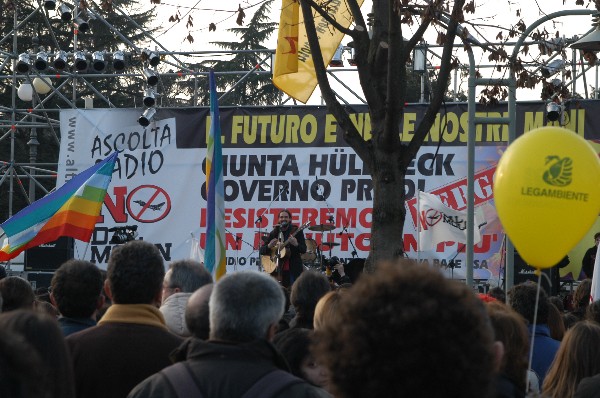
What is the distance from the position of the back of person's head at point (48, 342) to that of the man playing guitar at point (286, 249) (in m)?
11.8

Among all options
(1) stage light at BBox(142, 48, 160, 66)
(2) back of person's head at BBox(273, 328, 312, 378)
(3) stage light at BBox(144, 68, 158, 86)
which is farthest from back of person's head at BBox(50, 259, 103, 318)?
(3) stage light at BBox(144, 68, 158, 86)

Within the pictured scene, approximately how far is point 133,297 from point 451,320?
226 centimetres

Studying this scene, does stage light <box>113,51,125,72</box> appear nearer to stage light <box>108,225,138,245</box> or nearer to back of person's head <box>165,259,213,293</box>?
stage light <box>108,225,138,245</box>

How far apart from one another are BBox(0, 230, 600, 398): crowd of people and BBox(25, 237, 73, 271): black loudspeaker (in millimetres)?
10913

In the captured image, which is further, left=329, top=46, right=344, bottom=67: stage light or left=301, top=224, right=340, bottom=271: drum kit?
left=329, top=46, right=344, bottom=67: stage light

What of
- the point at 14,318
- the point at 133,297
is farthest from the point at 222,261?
the point at 14,318

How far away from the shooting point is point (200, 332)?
359 cm

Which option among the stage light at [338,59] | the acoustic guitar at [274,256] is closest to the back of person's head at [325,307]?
the acoustic guitar at [274,256]

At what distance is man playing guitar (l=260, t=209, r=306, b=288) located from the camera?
1456cm

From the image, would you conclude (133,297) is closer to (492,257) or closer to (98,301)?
(98,301)

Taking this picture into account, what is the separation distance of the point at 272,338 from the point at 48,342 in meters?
1.15

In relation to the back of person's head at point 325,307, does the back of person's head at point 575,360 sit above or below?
below

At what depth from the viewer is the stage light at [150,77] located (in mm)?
16875

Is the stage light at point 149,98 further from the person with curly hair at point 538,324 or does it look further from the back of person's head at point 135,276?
the back of person's head at point 135,276
